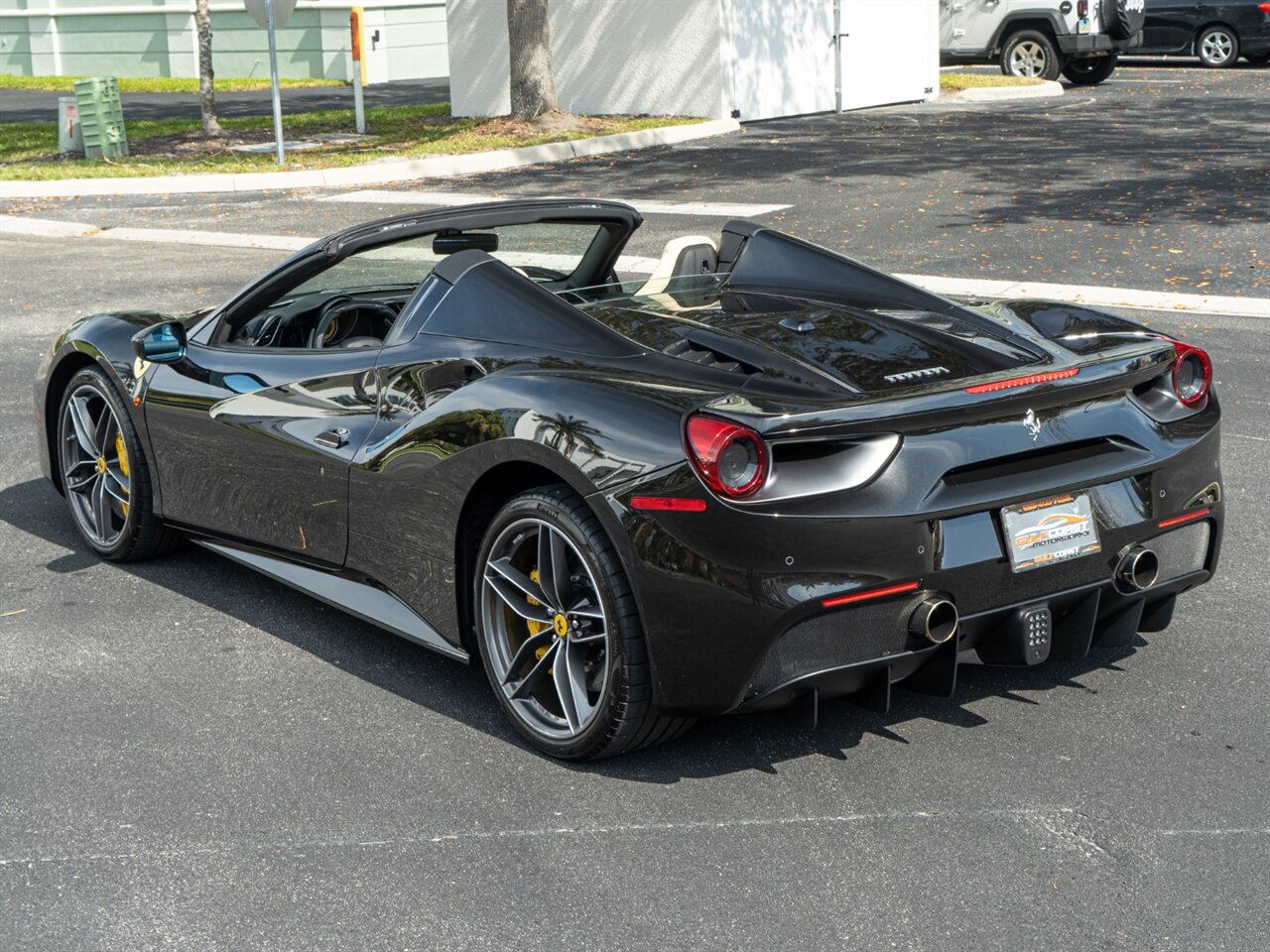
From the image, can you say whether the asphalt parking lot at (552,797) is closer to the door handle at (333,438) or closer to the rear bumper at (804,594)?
the rear bumper at (804,594)

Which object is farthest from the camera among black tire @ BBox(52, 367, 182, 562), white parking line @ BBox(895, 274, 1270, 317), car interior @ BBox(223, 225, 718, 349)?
white parking line @ BBox(895, 274, 1270, 317)

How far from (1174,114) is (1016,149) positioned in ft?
14.6

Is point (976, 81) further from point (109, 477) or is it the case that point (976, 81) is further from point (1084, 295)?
point (109, 477)

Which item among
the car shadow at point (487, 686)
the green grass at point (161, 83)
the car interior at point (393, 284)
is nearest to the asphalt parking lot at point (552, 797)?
the car shadow at point (487, 686)

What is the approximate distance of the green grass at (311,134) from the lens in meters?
20.5

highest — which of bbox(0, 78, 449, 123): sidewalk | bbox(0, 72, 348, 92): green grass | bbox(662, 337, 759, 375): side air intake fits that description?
bbox(0, 72, 348, 92): green grass

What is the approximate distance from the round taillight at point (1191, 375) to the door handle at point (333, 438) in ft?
7.75

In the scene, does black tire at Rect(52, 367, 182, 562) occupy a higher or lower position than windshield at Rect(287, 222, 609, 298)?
lower

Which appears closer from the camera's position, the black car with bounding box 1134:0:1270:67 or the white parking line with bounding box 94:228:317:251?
the white parking line with bounding box 94:228:317:251

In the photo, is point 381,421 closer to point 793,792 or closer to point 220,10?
point 793,792

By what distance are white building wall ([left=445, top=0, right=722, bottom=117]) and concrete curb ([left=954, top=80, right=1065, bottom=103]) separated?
17.0 ft

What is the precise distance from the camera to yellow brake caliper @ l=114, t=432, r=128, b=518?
6.00m

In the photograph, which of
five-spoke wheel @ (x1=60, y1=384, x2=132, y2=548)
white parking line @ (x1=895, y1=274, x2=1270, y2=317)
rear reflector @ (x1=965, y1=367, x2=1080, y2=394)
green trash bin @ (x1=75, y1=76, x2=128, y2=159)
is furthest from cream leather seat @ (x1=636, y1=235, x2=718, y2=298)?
green trash bin @ (x1=75, y1=76, x2=128, y2=159)

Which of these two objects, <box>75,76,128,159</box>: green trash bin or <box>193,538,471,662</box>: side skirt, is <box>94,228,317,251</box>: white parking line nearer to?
<box>75,76,128,159</box>: green trash bin
